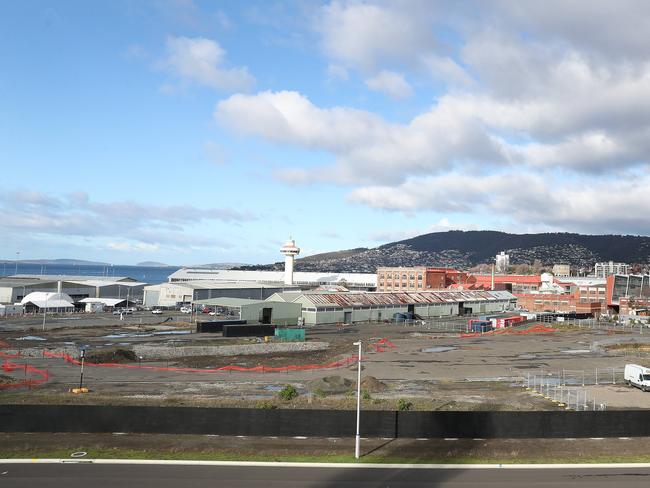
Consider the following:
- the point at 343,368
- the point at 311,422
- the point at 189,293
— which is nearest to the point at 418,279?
the point at 189,293

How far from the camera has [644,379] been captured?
1756 inches

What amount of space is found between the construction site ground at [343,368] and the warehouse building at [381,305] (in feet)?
24.0

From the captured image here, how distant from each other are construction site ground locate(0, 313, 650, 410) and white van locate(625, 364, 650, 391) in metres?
0.91

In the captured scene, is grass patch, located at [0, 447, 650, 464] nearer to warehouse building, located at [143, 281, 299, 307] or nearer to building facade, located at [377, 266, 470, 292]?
warehouse building, located at [143, 281, 299, 307]

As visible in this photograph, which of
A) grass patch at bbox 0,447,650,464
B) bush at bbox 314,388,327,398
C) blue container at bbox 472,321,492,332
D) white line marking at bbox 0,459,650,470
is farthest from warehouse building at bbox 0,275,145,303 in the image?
white line marking at bbox 0,459,650,470

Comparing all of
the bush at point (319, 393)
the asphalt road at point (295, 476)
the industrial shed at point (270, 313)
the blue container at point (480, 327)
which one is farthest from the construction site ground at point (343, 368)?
the asphalt road at point (295, 476)

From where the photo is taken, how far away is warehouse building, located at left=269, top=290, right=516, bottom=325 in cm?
9906

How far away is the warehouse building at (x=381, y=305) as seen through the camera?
9906 cm

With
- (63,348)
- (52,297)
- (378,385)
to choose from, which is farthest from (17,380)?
(52,297)

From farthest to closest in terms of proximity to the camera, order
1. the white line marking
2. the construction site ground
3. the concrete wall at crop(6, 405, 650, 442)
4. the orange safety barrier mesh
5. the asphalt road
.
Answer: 1. the orange safety barrier mesh
2. the construction site ground
3. the concrete wall at crop(6, 405, 650, 442)
4. the white line marking
5. the asphalt road

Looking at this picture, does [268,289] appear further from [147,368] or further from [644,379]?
[644,379]

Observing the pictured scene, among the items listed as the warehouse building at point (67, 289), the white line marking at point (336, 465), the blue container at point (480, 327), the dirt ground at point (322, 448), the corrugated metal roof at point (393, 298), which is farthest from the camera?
the warehouse building at point (67, 289)

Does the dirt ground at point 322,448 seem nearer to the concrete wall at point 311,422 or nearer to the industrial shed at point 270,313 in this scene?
the concrete wall at point 311,422

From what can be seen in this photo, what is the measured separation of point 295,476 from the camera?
23422mm
